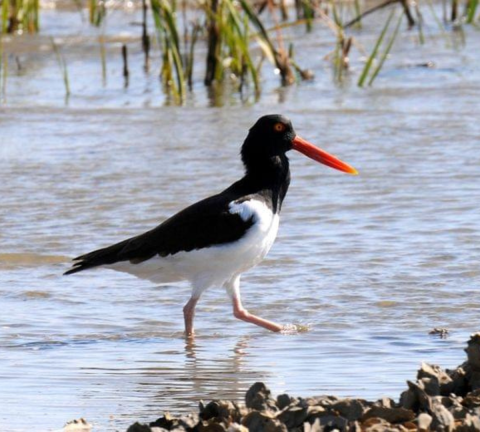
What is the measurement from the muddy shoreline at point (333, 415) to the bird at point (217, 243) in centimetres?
175

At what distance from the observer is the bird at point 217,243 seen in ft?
17.1

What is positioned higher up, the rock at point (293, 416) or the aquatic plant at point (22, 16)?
the rock at point (293, 416)

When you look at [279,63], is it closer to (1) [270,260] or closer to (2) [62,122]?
(2) [62,122]

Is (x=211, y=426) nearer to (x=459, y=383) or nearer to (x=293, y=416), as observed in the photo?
(x=293, y=416)

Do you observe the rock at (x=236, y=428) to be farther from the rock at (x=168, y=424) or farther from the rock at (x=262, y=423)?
the rock at (x=168, y=424)

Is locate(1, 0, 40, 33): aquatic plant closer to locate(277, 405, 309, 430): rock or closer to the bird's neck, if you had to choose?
the bird's neck

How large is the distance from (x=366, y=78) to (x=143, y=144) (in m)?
3.10

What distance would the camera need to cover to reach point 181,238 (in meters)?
5.34

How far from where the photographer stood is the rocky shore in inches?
125

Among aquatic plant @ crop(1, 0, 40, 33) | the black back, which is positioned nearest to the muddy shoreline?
the black back

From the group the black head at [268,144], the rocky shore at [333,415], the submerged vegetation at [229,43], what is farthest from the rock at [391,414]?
the submerged vegetation at [229,43]

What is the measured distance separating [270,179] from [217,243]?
0.41 m

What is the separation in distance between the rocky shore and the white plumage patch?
181cm

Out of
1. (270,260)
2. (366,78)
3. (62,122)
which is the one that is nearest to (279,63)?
(366,78)
